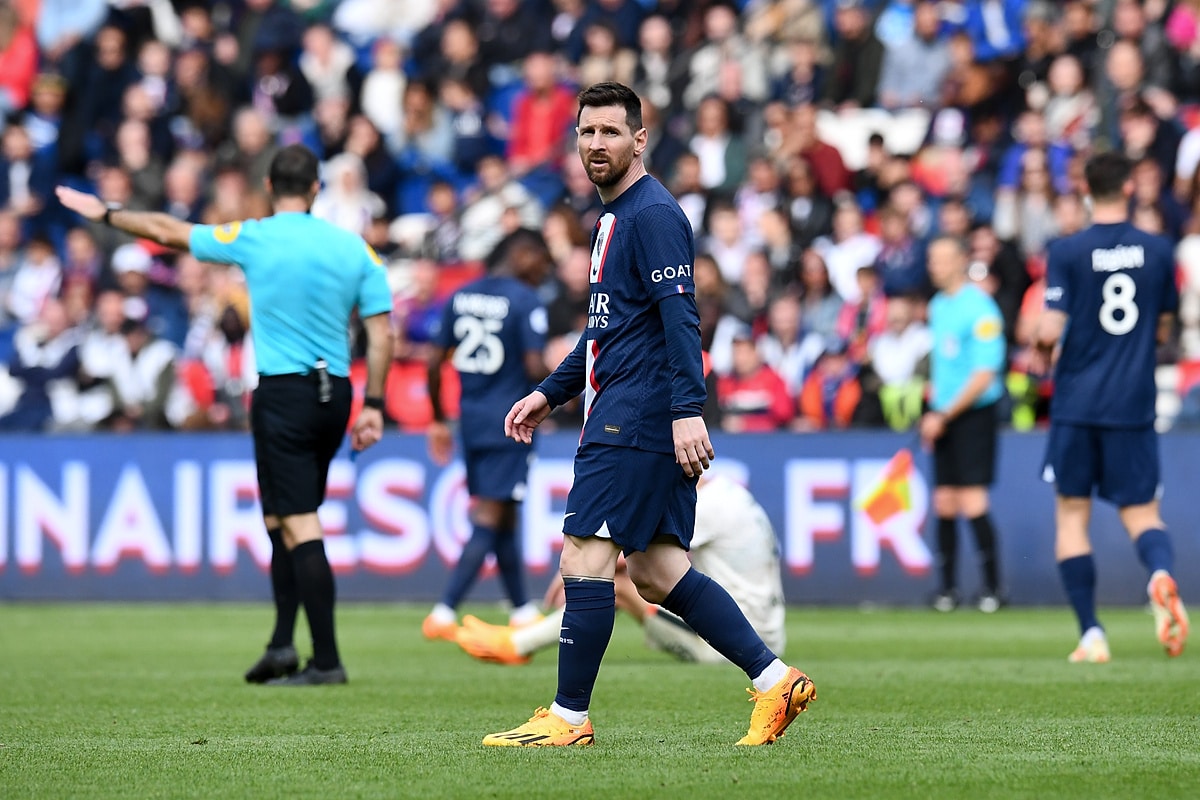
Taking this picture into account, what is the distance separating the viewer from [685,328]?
5891 millimetres

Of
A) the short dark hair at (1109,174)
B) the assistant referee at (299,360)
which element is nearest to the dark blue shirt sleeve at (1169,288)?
the short dark hair at (1109,174)

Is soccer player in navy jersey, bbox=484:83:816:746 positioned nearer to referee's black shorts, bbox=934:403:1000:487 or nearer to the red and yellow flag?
referee's black shorts, bbox=934:403:1000:487

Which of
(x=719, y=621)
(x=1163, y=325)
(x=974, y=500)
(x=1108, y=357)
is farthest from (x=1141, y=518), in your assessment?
→ (x=974, y=500)

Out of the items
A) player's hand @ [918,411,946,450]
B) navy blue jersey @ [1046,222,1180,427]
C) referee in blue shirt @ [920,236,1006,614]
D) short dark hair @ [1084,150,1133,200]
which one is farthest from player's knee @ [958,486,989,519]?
short dark hair @ [1084,150,1133,200]

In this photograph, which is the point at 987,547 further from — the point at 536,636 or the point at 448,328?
the point at 536,636

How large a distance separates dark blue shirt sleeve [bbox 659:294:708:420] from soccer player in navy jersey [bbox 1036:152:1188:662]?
12.4 ft

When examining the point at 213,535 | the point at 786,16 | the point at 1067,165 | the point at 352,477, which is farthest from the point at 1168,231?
the point at 213,535

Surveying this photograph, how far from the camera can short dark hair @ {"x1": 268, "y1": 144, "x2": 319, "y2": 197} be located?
849 centimetres

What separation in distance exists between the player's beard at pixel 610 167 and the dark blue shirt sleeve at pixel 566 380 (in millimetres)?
618

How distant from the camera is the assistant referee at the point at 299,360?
8.31m

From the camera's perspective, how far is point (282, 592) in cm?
870

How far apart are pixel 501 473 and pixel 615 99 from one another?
5.24 metres

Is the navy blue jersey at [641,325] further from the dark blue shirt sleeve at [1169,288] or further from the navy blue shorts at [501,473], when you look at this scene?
the navy blue shorts at [501,473]

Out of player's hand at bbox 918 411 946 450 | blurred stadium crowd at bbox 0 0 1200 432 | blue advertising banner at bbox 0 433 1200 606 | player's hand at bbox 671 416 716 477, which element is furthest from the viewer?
blurred stadium crowd at bbox 0 0 1200 432
